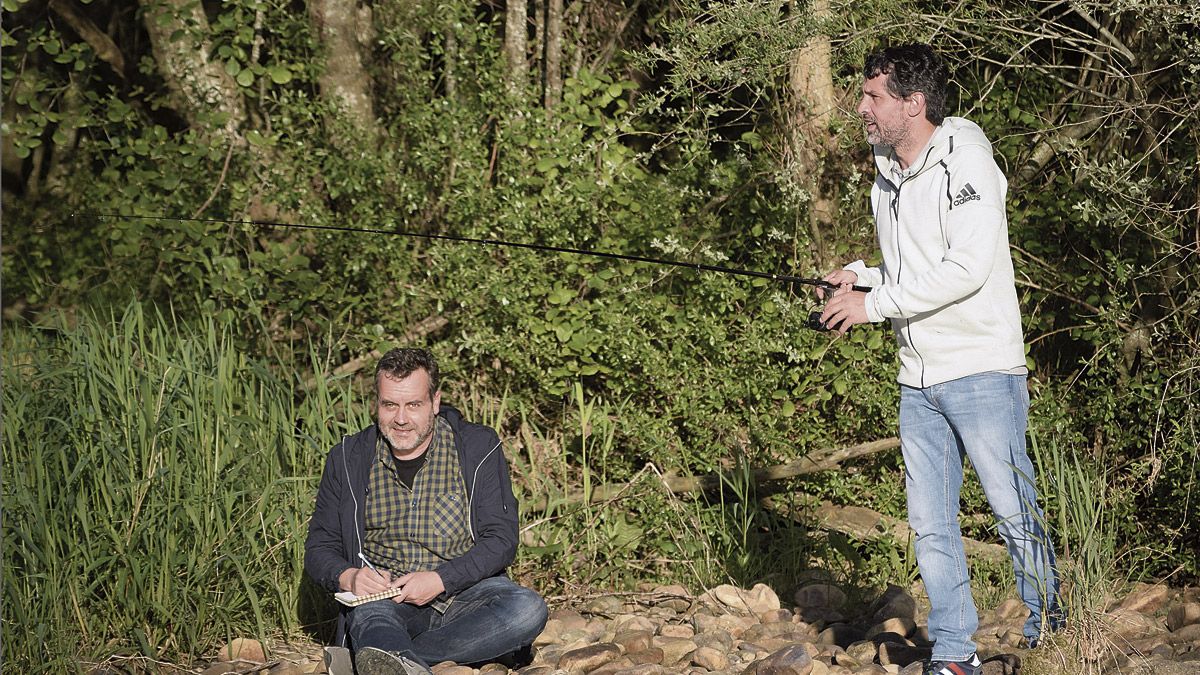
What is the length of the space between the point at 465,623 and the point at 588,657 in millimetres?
413

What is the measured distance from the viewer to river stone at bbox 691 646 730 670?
415 centimetres

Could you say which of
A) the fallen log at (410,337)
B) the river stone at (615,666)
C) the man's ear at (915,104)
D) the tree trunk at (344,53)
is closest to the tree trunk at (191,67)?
the tree trunk at (344,53)

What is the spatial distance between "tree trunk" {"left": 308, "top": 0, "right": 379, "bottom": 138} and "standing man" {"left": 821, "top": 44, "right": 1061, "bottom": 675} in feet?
13.4

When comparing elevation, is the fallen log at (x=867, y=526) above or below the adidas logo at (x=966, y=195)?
below

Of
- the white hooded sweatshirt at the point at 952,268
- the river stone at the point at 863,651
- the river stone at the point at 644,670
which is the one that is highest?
the white hooded sweatshirt at the point at 952,268

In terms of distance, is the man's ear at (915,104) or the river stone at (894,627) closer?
the man's ear at (915,104)

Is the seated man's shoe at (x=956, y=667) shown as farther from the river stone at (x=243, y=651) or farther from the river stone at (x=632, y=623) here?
the river stone at (x=243, y=651)

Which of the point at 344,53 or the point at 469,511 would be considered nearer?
the point at 469,511

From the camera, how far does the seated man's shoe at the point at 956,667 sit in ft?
11.5

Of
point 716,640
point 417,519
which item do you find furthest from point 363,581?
point 716,640

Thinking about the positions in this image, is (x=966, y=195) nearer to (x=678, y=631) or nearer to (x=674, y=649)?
(x=674, y=649)

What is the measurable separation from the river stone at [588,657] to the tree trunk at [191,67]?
3.75m

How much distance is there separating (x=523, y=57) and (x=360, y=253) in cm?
131

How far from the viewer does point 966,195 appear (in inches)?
132
